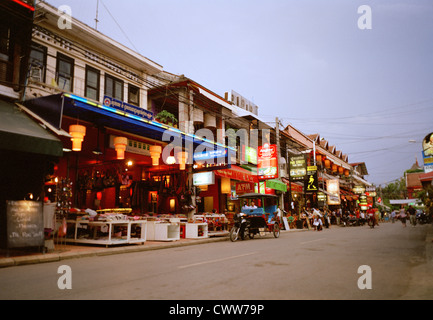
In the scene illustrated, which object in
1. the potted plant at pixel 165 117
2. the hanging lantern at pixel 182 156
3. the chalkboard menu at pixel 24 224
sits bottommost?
the chalkboard menu at pixel 24 224

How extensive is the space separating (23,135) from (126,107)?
4.87 metres

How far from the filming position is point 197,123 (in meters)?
21.9

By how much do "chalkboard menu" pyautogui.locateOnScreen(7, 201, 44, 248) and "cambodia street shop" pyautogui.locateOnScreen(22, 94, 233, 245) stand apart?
1.47m

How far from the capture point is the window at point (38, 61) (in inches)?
504

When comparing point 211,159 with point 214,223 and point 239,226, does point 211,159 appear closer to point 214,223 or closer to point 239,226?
point 214,223

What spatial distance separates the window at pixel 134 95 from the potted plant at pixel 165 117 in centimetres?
143

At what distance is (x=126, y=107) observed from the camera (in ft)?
43.4

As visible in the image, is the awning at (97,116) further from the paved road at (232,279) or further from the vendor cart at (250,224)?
the paved road at (232,279)

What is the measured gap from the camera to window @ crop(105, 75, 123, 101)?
16.3m

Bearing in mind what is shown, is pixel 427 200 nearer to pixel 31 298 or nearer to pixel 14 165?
pixel 31 298

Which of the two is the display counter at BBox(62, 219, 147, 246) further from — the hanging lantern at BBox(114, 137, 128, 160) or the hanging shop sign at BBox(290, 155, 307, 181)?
the hanging shop sign at BBox(290, 155, 307, 181)

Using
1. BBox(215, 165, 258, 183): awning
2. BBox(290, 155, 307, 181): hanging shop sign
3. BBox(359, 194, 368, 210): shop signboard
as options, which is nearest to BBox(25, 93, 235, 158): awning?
BBox(215, 165, 258, 183): awning

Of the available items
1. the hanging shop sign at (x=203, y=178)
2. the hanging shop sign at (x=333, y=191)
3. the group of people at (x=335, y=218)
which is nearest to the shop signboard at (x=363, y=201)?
the hanging shop sign at (x=333, y=191)
